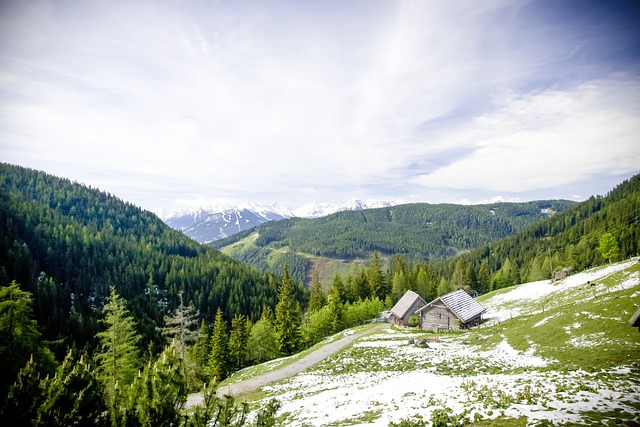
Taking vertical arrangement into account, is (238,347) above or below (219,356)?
above

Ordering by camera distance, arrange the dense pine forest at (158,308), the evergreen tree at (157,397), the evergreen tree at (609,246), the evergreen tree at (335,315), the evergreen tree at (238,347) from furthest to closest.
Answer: the evergreen tree at (609,246) < the evergreen tree at (335,315) < the evergreen tree at (238,347) < the dense pine forest at (158,308) < the evergreen tree at (157,397)

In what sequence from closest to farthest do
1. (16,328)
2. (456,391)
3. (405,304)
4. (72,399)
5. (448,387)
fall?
(72,399), (456,391), (448,387), (16,328), (405,304)

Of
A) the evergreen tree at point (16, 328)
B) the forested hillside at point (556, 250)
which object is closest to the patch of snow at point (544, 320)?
the forested hillside at point (556, 250)

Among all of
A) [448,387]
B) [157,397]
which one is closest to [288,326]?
[448,387]

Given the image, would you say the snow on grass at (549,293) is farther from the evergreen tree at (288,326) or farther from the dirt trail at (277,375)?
the evergreen tree at (288,326)

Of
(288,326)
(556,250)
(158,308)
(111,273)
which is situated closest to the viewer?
(288,326)

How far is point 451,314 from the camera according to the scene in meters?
56.5

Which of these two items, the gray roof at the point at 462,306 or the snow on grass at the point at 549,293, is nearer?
the snow on grass at the point at 549,293

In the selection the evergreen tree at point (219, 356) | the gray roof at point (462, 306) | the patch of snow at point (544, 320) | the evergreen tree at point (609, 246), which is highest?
the evergreen tree at point (609, 246)

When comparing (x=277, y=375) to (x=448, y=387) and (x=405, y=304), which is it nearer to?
(x=448, y=387)

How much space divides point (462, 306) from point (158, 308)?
10834cm

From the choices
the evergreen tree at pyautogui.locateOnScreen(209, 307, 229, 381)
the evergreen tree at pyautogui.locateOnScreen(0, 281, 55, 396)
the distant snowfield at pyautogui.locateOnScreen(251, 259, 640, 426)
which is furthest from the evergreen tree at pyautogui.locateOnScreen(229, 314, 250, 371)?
the evergreen tree at pyautogui.locateOnScreen(0, 281, 55, 396)

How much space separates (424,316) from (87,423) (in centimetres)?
5824

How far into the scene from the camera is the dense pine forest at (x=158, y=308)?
427 inches
